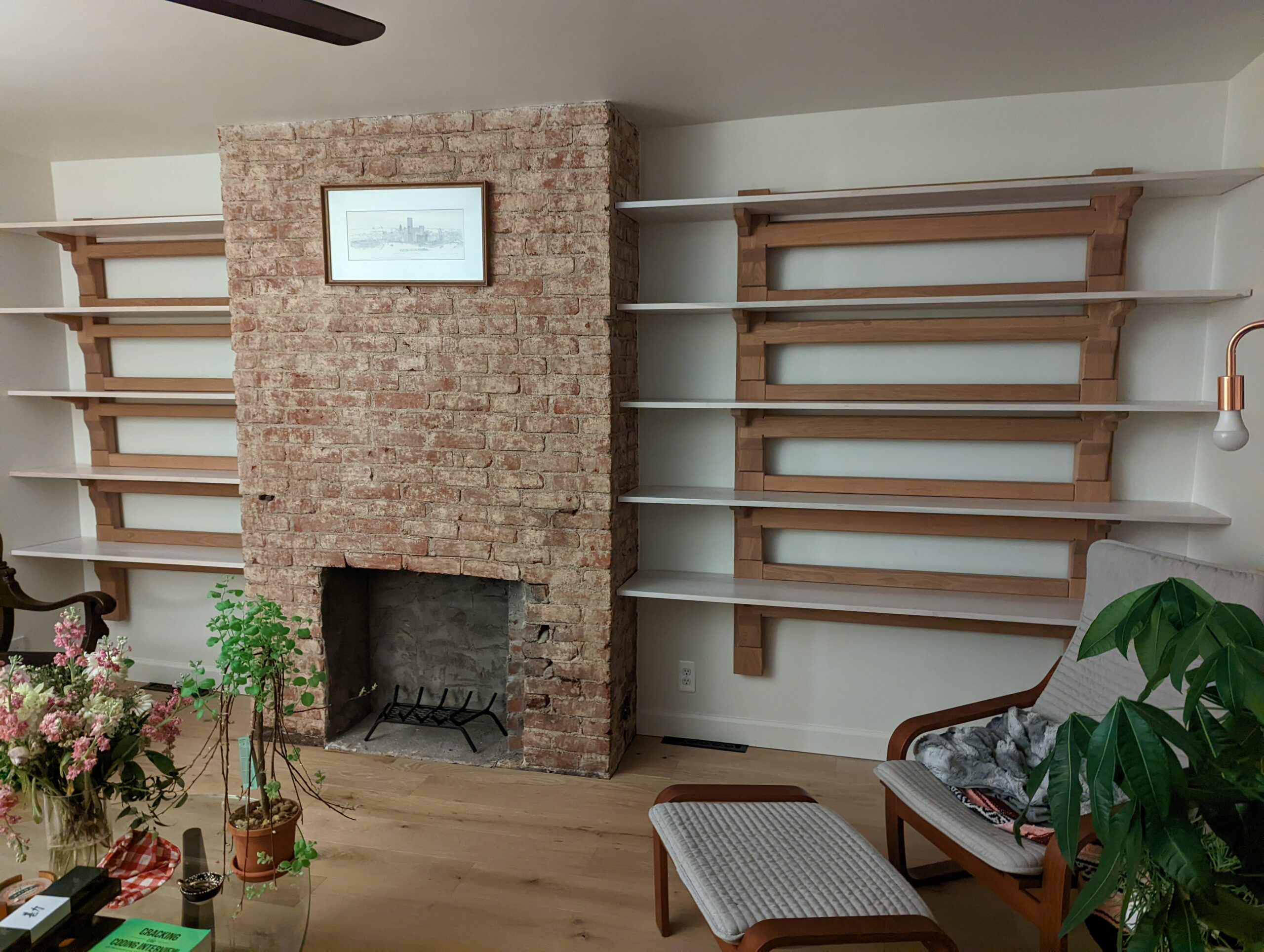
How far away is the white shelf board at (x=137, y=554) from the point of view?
3633mm

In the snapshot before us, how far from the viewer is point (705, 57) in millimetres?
2506

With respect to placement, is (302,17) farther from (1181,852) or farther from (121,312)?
(121,312)

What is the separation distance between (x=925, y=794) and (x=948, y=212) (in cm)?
194

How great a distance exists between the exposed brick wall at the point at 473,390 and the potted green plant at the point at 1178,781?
6.59ft

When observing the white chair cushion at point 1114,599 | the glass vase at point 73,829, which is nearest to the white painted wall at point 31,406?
the glass vase at point 73,829

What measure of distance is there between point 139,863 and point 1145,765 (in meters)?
1.91

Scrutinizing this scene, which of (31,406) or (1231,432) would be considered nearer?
(1231,432)

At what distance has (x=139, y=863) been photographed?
1811 millimetres

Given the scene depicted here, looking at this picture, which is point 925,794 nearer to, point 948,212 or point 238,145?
point 948,212

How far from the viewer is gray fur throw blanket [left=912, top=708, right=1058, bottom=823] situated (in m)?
2.21

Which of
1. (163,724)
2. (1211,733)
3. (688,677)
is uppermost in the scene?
(1211,733)

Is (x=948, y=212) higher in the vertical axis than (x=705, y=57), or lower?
lower

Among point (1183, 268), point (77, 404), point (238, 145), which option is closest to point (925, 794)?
point (1183, 268)

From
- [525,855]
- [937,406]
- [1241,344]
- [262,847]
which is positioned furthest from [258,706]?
[1241,344]
